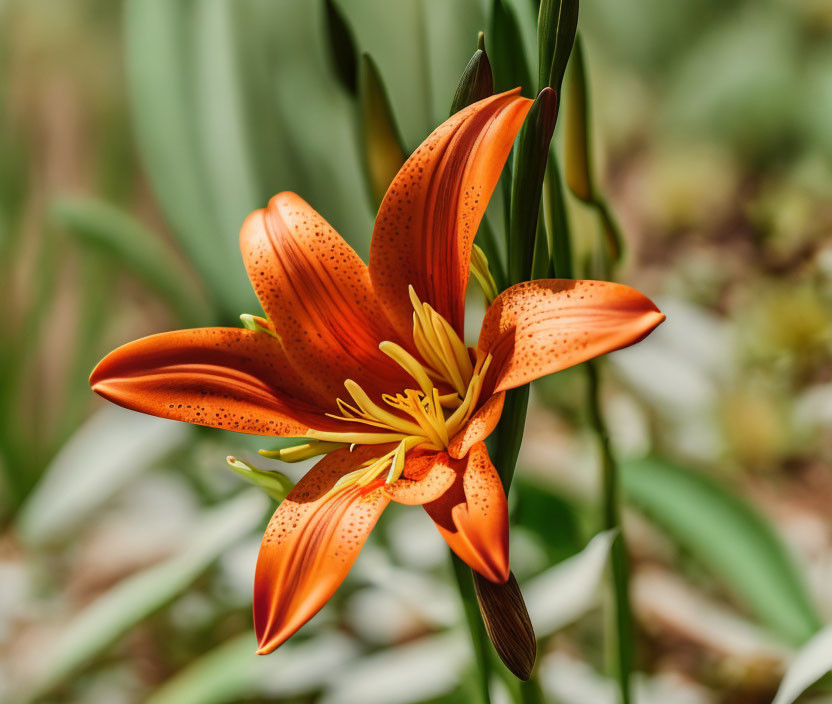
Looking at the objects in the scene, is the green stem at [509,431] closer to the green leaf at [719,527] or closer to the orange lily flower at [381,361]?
the orange lily flower at [381,361]

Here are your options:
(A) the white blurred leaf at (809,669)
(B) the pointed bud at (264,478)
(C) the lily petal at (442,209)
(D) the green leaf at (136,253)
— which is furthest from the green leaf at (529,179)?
(D) the green leaf at (136,253)

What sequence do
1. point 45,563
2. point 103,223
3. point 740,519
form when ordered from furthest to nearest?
1. point 45,563
2. point 103,223
3. point 740,519

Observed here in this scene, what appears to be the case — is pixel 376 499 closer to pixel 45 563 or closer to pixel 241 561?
pixel 241 561

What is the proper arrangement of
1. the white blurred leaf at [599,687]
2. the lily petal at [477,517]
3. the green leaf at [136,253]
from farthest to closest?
1. the green leaf at [136,253]
2. the white blurred leaf at [599,687]
3. the lily petal at [477,517]

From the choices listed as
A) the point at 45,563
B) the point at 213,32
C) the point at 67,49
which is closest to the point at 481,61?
the point at 213,32

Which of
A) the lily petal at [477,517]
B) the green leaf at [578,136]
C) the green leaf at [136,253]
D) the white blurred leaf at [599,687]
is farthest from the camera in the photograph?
the green leaf at [136,253]

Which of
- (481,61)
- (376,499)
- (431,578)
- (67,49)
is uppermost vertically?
(67,49)
